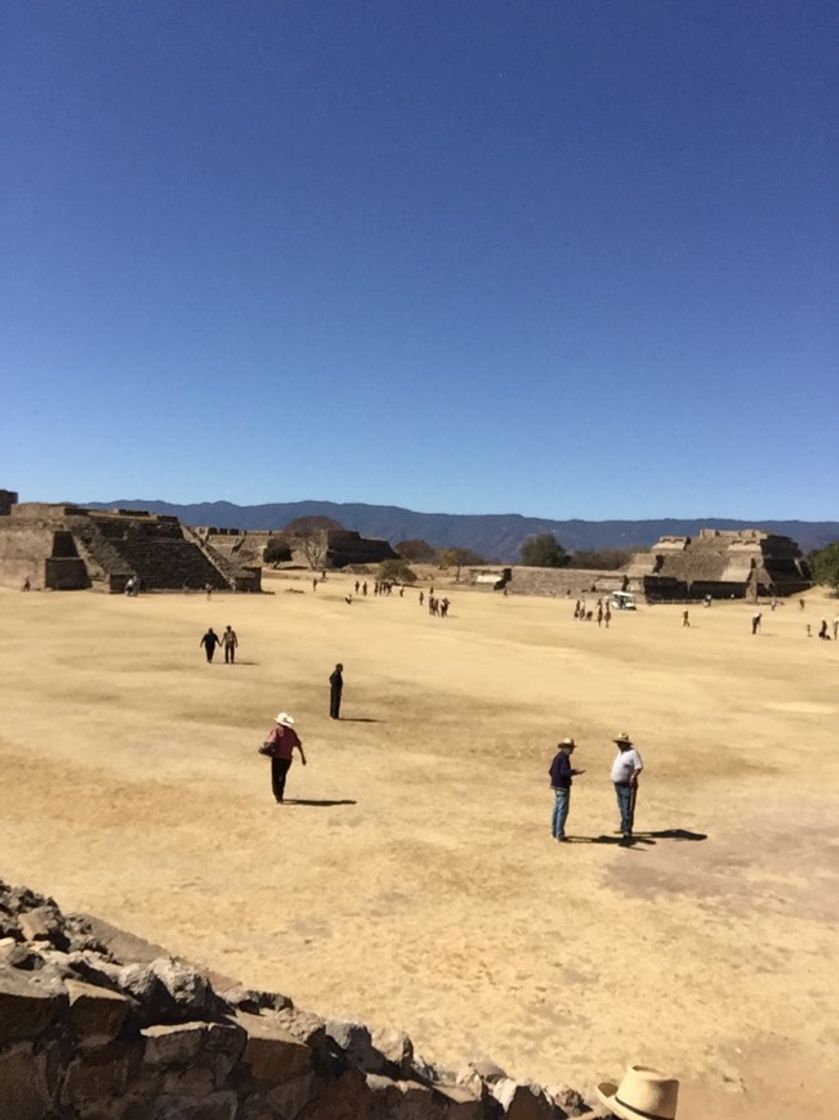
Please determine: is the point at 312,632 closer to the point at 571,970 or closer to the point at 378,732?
the point at 378,732

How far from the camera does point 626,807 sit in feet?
31.8

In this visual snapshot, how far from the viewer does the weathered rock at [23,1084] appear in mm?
2426

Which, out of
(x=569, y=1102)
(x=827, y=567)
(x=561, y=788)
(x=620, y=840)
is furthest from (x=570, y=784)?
(x=827, y=567)

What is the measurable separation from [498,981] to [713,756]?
8.69m

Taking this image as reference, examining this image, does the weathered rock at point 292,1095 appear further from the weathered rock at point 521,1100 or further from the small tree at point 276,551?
the small tree at point 276,551

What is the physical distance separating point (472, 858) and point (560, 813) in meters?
1.29

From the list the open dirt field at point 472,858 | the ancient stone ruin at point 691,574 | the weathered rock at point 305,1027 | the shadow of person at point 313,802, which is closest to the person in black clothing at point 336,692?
the open dirt field at point 472,858

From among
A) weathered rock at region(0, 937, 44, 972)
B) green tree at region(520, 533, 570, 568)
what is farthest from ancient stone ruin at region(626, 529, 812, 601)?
weathered rock at region(0, 937, 44, 972)

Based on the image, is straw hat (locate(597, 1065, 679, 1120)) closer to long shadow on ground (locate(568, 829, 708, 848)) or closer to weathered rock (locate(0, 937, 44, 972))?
weathered rock (locate(0, 937, 44, 972))

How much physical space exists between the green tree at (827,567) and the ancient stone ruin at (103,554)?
41.7m

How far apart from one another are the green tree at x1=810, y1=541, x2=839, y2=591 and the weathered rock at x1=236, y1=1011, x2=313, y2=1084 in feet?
217

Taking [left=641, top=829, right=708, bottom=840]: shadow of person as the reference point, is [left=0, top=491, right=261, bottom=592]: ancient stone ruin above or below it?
above

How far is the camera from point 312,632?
1177 inches

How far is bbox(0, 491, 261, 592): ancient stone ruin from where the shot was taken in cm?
3994
